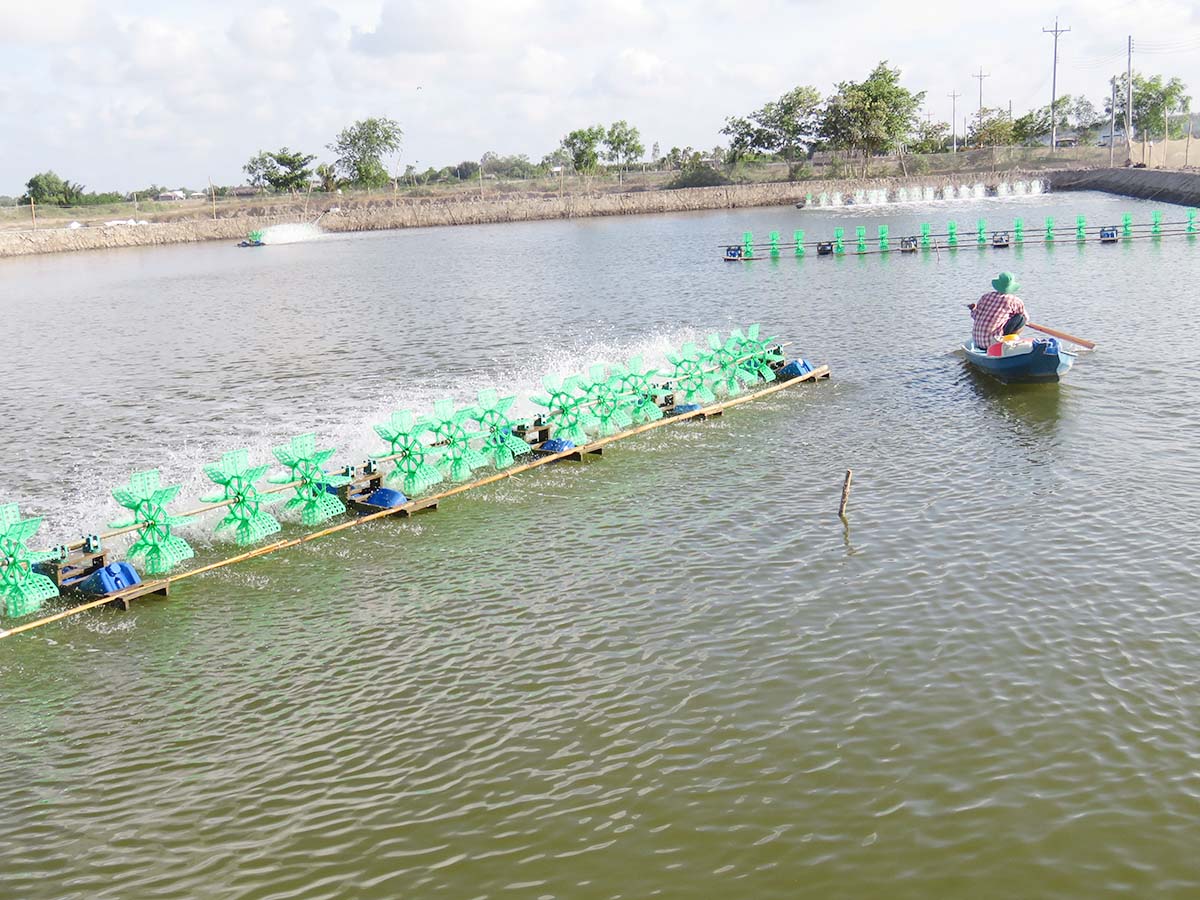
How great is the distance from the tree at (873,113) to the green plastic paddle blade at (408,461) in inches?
3685

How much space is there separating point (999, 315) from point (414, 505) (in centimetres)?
1455

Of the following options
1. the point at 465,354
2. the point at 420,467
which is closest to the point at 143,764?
the point at 420,467

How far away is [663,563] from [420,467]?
233 inches

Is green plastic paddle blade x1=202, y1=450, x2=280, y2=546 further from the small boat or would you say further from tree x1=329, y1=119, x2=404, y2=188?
tree x1=329, y1=119, x2=404, y2=188

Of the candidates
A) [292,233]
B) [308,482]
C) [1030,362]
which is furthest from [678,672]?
[292,233]

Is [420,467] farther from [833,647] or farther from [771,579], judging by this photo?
[833,647]

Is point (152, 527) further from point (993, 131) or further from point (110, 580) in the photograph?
point (993, 131)

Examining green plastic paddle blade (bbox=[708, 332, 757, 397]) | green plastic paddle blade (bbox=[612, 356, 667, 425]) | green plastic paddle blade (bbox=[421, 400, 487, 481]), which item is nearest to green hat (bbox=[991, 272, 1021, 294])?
green plastic paddle blade (bbox=[708, 332, 757, 397])

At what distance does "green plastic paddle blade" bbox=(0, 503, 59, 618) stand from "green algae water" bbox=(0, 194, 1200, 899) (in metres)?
0.64

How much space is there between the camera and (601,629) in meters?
12.7

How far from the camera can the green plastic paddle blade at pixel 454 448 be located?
18797 millimetres

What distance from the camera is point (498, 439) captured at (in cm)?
1950

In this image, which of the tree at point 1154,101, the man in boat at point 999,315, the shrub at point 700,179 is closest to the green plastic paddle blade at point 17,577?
the man in boat at point 999,315

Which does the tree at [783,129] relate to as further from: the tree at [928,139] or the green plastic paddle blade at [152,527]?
the green plastic paddle blade at [152,527]
